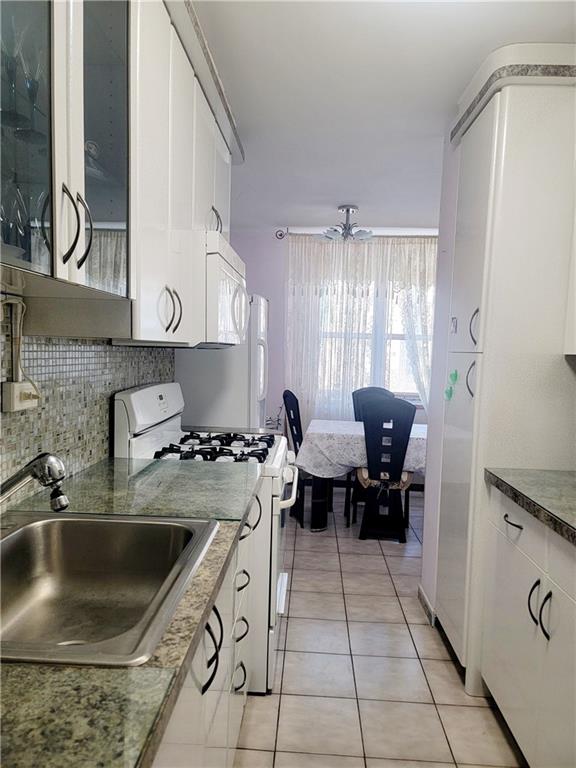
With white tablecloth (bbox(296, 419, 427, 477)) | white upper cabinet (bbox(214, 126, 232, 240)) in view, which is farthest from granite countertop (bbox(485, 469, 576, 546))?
white tablecloth (bbox(296, 419, 427, 477))

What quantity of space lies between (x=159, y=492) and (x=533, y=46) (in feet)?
6.43

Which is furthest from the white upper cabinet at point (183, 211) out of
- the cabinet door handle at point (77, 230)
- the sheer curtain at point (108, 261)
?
the cabinet door handle at point (77, 230)

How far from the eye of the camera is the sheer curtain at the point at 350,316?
4.80m

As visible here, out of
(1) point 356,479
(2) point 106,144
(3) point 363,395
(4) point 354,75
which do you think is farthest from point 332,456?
(2) point 106,144

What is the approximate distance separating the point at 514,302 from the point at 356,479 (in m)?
2.32

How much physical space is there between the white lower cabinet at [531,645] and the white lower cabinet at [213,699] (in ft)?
2.89

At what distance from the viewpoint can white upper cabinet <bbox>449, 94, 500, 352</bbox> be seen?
1855 millimetres

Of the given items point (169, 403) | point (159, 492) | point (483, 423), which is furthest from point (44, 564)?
point (483, 423)

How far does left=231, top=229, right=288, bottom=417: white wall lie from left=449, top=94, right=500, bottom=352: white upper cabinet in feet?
8.98

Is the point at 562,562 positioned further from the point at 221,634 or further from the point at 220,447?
the point at 220,447

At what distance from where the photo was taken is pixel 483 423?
74.6 inches

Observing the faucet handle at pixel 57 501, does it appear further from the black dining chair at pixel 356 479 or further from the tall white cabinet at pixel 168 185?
the black dining chair at pixel 356 479

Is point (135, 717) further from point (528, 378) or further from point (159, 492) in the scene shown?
point (528, 378)

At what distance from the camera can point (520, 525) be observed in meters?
1.65
